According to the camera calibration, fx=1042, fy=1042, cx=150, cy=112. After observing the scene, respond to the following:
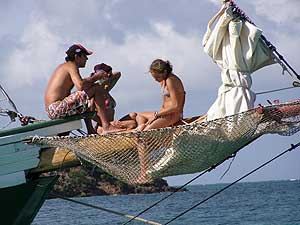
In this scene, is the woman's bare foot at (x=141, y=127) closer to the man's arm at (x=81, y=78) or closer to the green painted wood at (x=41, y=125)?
the green painted wood at (x=41, y=125)

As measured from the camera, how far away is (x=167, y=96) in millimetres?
12336

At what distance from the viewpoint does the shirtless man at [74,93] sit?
1246 cm

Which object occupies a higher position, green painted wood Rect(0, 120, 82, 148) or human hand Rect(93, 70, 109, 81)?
human hand Rect(93, 70, 109, 81)

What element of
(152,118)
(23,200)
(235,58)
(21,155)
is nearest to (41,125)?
(21,155)

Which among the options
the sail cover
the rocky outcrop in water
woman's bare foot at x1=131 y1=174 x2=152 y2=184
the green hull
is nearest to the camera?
woman's bare foot at x1=131 y1=174 x2=152 y2=184

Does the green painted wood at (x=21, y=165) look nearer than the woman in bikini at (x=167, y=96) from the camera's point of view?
No

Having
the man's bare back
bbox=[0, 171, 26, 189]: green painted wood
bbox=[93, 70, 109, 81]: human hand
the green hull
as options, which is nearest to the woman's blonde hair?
bbox=[93, 70, 109, 81]: human hand

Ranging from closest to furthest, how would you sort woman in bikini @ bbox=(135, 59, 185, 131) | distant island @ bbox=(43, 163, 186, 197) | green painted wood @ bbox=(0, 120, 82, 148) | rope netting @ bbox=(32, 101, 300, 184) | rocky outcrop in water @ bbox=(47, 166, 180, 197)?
rope netting @ bbox=(32, 101, 300, 184)
woman in bikini @ bbox=(135, 59, 185, 131)
green painted wood @ bbox=(0, 120, 82, 148)
distant island @ bbox=(43, 163, 186, 197)
rocky outcrop in water @ bbox=(47, 166, 180, 197)

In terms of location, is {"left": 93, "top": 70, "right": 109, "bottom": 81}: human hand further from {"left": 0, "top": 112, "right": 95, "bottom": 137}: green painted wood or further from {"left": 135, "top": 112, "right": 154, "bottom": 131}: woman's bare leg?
{"left": 135, "top": 112, "right": 154, "bottom": 131}: woman's bare leg

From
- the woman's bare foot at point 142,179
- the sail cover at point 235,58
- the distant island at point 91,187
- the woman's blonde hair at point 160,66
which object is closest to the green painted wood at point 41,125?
the woman's blonde hair at point 160,66

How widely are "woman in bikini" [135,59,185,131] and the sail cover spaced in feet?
1.38

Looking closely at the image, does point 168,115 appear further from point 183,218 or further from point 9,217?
point 183,218

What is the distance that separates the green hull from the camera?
12961mm

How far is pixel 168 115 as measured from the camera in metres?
12.3
